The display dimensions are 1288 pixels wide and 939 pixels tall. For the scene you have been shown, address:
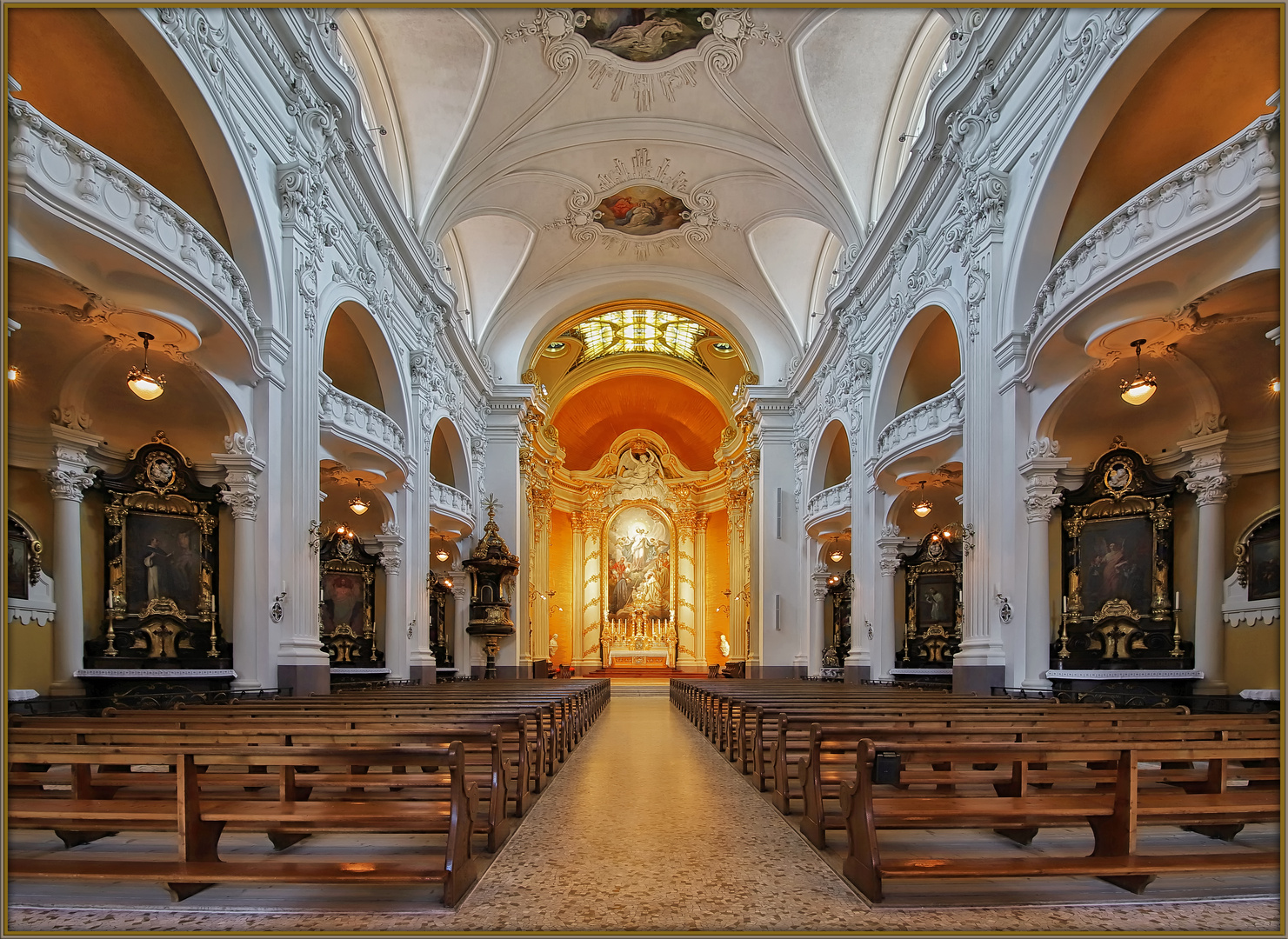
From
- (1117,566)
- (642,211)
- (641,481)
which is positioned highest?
(642,211)

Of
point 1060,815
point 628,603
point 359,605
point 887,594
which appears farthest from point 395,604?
point 628,603

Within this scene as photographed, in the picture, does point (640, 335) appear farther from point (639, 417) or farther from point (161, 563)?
point (161, 563)

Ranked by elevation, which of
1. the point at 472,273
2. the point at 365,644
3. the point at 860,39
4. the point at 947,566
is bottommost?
the point at 365,644

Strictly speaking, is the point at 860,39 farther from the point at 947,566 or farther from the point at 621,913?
the point at 621,913

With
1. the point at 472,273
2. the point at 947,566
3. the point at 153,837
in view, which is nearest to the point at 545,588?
the point at 472,273

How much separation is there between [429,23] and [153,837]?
13.6 meters

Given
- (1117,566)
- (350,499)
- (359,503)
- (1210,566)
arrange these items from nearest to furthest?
(1210,566) < (1117,566) < (359,503) < (350,499)

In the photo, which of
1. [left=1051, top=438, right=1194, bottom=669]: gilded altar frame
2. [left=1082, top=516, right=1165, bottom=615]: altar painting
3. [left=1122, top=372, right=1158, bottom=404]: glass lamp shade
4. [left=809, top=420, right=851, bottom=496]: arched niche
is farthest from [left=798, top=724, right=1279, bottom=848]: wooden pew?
[left=809, top=420, right=851, bottom=496]: arched niche

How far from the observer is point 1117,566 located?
1072cm

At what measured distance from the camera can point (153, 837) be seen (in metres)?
5.11

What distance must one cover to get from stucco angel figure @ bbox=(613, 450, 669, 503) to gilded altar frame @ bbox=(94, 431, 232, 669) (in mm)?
23471

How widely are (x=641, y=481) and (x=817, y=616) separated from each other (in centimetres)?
1283

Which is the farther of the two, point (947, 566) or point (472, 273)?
point (472, 273)

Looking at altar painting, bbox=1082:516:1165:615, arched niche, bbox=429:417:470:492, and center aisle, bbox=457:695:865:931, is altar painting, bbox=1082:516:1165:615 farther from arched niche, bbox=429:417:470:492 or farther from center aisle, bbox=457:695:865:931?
arched niche, bbox=429:417:470:492
